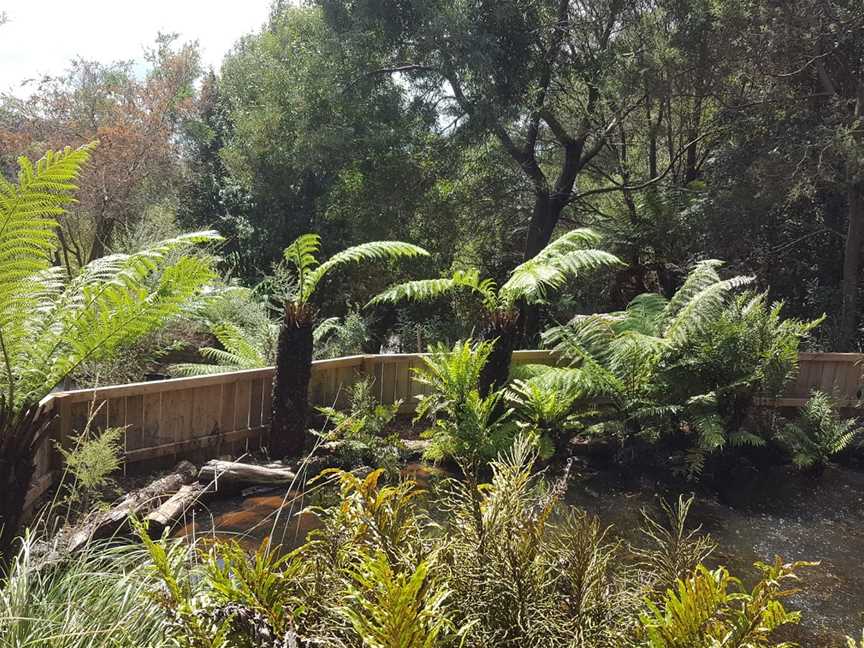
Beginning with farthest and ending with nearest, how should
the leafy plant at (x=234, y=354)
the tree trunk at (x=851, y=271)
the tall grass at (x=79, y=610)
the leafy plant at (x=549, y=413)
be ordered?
the tree trunk at (x=851, y=271) < the leafy plant at (x=234, y=354) < the leafy plant at (x=549, y=413) < the tall grass at (x=79, y=610)

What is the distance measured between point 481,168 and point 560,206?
1.53 metres

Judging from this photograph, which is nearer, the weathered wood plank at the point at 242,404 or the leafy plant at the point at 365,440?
the leafy plant at the point at 365,440

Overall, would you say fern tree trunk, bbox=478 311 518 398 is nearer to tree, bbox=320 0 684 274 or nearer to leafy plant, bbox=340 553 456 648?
tree, bbox=320 0 684 274

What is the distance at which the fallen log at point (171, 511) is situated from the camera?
455 cm

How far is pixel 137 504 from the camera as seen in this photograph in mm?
4555

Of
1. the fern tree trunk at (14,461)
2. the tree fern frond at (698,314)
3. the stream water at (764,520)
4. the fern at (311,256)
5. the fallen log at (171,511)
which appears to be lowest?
the stream water at (764,520)

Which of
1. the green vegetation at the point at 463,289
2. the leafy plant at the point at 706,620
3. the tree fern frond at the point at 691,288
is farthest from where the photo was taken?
the tree fern frond at the point at 691,288

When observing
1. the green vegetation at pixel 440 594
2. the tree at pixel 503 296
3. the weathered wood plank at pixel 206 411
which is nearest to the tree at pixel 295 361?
the weathered wood plank at pixel 206 411

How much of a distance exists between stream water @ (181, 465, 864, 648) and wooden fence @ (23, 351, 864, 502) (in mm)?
884

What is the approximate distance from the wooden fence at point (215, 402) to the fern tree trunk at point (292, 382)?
30 cm

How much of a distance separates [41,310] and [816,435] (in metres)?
7.10

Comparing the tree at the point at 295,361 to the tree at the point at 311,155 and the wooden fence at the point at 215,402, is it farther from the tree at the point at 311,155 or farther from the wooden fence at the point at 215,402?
the tree at the point at 311,155

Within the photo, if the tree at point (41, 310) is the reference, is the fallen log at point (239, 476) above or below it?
below

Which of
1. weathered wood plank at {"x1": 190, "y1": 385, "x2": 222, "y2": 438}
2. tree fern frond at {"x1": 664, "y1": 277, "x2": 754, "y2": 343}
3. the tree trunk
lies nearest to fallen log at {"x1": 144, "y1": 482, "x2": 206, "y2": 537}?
weathered wood plank at {"x1": 190, "y1": 385, "x2": 222, "y2": 438}
